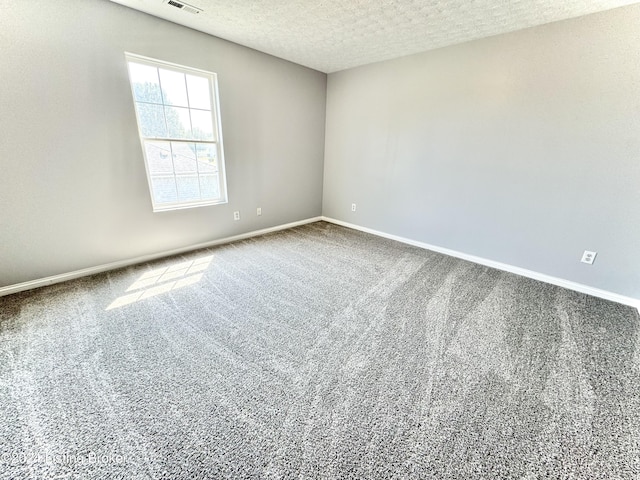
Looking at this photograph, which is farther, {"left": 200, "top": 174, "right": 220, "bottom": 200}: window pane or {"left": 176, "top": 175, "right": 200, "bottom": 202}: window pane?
{"left": 200, "top": 174, "right": 220, "bottom": 200}: window pane

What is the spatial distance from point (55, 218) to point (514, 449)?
3708 mm

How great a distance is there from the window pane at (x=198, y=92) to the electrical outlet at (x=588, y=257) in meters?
4.35

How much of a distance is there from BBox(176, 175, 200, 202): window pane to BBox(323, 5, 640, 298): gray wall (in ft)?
8.09

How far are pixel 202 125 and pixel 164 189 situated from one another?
88 centimetres

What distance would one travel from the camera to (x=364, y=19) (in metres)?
2.45

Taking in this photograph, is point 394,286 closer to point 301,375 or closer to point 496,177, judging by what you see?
point 301,375

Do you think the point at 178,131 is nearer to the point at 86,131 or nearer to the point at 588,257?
the point at 86,131

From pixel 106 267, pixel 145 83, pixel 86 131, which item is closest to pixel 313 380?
pixel 106 267

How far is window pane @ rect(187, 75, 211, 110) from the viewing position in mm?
2992

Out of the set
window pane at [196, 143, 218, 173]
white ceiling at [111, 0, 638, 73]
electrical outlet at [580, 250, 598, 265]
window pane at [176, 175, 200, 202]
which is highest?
white ceiling at [111, 0, 638, 73]

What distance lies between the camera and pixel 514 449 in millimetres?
1244

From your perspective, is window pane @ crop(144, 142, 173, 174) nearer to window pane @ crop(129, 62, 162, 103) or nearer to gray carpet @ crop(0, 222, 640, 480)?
window pane @ crop(129, 62, 162, 103)

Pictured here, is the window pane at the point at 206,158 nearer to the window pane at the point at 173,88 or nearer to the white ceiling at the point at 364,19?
the window pane at the point at 173,88

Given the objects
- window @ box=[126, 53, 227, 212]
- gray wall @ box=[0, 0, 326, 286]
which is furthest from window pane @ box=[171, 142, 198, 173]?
gray wall @ box=[0, 0, 326, 286]
